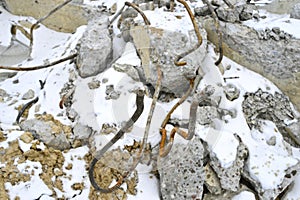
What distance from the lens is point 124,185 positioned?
47.7 inches

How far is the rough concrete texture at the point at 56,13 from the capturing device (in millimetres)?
1818

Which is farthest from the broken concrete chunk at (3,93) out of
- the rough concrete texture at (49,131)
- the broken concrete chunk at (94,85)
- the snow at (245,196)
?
the snow at (245,196)

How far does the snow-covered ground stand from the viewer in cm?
119

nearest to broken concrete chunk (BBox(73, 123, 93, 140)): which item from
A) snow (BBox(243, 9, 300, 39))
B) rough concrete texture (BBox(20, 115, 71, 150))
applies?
rough concrete texture (BBox(20, 115, 71, 150))

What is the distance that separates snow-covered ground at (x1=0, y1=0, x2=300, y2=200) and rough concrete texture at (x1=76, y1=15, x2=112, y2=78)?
34mm

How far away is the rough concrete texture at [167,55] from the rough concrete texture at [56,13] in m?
0.56

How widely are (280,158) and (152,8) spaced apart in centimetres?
77

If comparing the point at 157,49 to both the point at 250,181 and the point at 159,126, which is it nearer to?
the point at 159,126

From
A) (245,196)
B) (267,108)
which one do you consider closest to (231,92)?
(267,108)

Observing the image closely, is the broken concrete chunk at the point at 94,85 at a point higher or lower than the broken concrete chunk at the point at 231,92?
higher

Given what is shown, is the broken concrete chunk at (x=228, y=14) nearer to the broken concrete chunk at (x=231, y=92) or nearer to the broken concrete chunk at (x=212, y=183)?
the broken concrete chunk at (x=231, y=92)

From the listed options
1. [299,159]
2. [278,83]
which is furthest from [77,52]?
[299,159]

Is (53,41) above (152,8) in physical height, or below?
below

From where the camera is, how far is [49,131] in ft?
4.12
